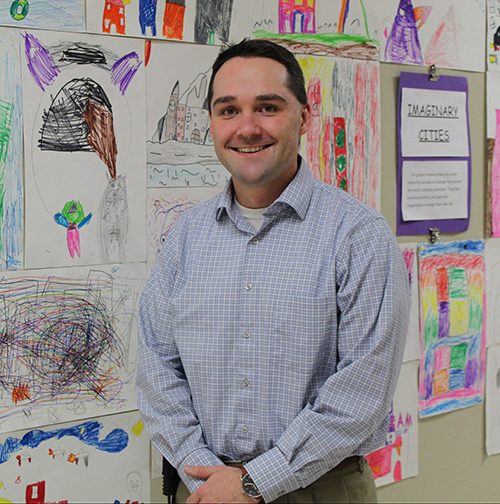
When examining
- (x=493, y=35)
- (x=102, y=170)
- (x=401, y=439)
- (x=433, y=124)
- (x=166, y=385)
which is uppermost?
(x=493, y=35)

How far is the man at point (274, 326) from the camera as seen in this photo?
124 cm

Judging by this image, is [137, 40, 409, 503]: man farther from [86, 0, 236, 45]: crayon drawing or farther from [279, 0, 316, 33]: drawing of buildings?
[279, 0, 316, 33]: drawing of buildings

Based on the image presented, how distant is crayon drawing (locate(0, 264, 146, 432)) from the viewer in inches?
61.7

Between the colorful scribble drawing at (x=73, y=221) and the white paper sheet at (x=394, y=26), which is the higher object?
the white paper sheet at (x=394, y=26)

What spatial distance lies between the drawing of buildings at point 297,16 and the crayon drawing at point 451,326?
862mm

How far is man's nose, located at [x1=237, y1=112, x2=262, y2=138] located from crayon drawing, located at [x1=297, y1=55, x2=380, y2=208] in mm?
653

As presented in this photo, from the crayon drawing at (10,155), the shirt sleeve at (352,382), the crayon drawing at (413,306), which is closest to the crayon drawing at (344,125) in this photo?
the crayon drawing at (413,306)

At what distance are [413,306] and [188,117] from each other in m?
1.04

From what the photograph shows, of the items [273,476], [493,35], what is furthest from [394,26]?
[273,476]

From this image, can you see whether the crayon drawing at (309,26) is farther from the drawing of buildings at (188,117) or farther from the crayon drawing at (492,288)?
the crayon drawing at (492,288)

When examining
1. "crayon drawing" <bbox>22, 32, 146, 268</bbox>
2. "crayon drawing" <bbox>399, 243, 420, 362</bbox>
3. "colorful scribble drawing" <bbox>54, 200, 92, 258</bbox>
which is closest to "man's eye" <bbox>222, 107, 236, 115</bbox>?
"crayon drawing" <bbox>22, 32, 146, 268</bbox>

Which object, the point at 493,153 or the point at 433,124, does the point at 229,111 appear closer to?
the point at 433,124

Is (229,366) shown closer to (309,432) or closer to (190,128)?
→ (309,432)

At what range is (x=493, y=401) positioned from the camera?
7.82 feet
